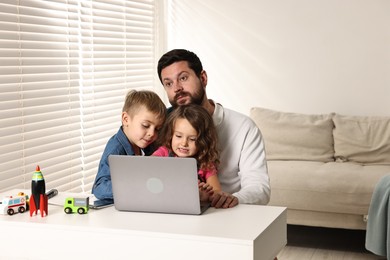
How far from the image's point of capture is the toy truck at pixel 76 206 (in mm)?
2381

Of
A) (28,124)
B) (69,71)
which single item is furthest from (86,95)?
(28,124)

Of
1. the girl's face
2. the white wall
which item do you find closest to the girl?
the girl's face

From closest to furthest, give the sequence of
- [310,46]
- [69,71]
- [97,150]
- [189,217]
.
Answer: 1. [189,217]
2. [69,71]
3. [97,150]
4. [310,46]

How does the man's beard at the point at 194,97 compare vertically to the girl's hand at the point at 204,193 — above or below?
above

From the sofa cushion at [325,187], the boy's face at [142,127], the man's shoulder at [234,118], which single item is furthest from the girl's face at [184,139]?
the sofa cushion at [325,187]

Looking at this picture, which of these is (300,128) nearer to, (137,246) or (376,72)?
(376,72)

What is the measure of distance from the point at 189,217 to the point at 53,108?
1897 mm

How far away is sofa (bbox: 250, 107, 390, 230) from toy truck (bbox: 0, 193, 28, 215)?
246 centimetres

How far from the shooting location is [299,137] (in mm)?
5129

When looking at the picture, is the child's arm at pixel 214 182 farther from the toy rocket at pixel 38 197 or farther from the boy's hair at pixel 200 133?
the toy rocket at pixel 38 197

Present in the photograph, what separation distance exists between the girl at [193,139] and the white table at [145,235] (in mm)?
Result: 379

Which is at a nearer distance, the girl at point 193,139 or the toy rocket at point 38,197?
the toy rocket at point 38,197

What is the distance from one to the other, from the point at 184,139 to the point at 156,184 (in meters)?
0.46

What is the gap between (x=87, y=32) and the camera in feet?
14.3
